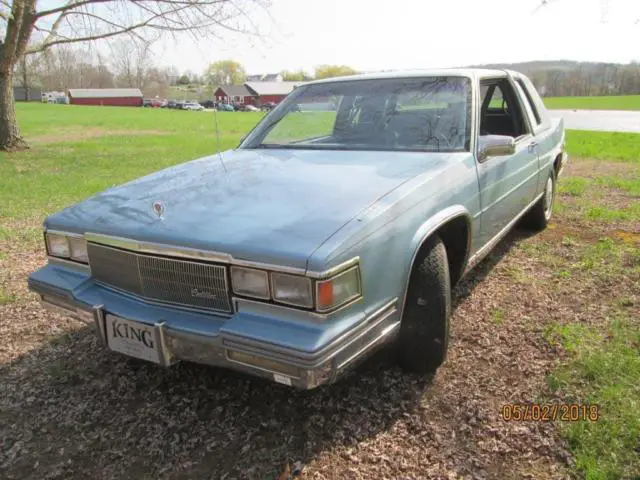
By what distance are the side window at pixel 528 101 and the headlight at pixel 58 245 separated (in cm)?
389

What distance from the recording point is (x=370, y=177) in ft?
8.67

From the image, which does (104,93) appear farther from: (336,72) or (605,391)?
(605,391)

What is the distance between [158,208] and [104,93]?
10183 cm

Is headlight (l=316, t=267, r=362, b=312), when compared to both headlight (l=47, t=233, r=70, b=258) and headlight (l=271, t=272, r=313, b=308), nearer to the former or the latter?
headlight (l=271, t=272, r=313, b=308)

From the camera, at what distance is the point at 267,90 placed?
7312 cm

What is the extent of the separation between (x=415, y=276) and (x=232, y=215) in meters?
0.95

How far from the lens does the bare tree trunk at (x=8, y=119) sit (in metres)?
12.2

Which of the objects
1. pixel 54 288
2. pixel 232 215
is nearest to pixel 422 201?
pixel 232 215

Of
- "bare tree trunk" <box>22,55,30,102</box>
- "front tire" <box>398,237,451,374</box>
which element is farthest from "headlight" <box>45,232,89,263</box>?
"bare tree trunk" <box>22,55,30,102</box>

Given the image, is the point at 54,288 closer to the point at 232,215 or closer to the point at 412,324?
the point at 232,215

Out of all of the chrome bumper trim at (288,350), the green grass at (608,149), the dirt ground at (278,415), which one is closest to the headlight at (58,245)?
the chrome bumper trim at (288,350)
